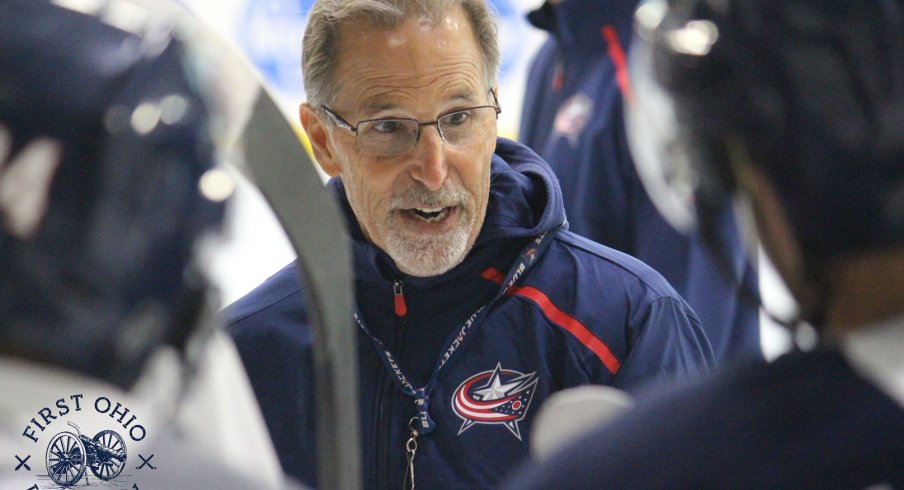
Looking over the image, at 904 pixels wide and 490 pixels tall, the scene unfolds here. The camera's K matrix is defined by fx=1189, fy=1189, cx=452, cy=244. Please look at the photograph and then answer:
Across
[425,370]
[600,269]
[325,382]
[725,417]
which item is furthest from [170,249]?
[600,269]

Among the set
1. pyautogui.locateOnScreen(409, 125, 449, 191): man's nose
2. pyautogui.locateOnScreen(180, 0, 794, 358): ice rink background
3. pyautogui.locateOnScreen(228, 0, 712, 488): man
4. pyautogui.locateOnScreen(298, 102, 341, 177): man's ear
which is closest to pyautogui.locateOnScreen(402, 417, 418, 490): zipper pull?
pyautogui.locateOnScreen(228, 0, 712, 488): man

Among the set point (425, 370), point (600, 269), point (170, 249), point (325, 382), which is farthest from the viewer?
point (600, 269)

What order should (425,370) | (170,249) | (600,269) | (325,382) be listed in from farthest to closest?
1. (600,269)
2. (425,370)
3. (325,382)
4. (170,249)

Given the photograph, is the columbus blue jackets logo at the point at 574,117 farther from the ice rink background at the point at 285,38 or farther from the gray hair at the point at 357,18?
the ice rink background at the point at 285,38

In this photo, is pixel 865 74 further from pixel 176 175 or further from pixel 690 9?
pixel 176 175

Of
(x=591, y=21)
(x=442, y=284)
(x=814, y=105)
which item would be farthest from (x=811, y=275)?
(x=591, y=21)

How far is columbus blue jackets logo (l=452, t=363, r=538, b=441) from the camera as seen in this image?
5.67 ft

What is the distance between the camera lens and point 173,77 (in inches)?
28.8

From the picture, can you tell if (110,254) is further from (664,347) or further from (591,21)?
(591,21)

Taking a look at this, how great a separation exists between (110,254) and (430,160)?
1.27 meters

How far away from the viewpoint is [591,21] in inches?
112

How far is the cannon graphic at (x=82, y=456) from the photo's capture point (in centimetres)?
76

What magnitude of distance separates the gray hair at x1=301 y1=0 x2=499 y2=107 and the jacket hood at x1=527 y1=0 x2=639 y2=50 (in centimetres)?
82

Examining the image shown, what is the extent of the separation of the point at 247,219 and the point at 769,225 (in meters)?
0.36
